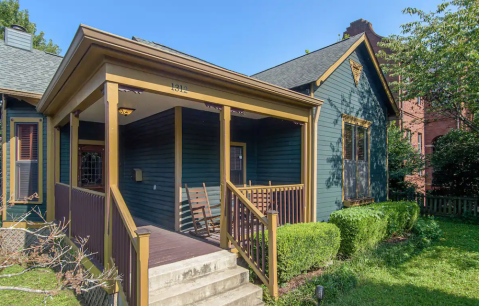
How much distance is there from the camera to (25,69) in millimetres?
7348

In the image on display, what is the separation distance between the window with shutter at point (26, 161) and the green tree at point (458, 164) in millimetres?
12761

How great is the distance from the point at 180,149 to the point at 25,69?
5.21 m

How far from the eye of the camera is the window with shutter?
20.9 ft

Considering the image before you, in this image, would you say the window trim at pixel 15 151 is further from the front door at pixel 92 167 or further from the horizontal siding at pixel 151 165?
the horizontal siding at pixel 151 165

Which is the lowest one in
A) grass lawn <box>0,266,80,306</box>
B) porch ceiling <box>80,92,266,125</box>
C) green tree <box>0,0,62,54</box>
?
grass lawn <box>0,266,80,306</box>

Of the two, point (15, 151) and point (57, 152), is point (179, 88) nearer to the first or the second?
point (57, 152)

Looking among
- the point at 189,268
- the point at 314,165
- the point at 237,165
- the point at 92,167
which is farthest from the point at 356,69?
the point at 92,167

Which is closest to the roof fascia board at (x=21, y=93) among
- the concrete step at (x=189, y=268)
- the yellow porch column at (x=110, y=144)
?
the yellow porch column at (x=110, y=144)

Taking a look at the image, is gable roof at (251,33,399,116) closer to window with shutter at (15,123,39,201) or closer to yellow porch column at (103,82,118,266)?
yellow porch column at (103,82,118,266)

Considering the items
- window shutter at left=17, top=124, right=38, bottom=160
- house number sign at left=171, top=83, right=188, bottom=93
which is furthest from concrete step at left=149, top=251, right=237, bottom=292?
window shutter at left=17, top=124, right=38, bottom=160

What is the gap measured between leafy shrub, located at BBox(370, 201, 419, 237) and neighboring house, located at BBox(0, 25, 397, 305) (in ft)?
2.79

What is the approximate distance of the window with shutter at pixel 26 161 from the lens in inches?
251

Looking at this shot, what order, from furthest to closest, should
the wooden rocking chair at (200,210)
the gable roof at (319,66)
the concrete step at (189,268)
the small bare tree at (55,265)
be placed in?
the gable roof at (319,66) < the wooden rocking chair at (200,210) < the concrete step at (189,268) < the small bare tree at (55,265)

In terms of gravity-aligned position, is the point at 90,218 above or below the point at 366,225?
above
